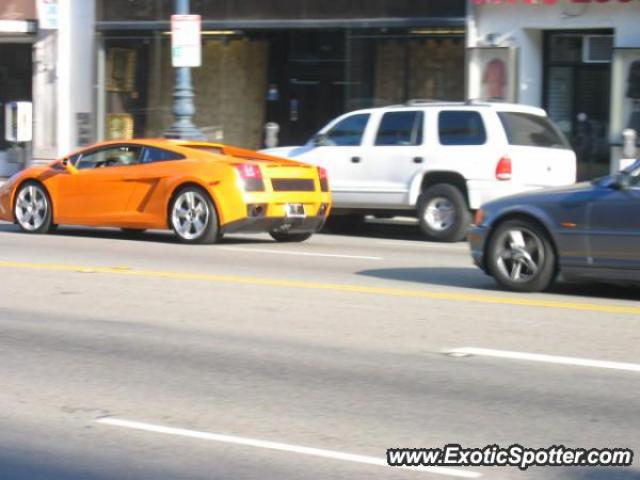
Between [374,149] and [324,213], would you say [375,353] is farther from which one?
[374,149]

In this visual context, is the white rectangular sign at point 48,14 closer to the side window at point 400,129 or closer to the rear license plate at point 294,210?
the side window at point 400,129

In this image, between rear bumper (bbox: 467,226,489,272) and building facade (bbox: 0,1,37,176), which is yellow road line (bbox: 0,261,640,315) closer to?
rear bumper (bbox: 467,226,489,272)

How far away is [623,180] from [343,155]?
8.20 metres

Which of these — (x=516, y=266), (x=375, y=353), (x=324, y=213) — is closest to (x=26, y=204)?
(x=324, y=213)

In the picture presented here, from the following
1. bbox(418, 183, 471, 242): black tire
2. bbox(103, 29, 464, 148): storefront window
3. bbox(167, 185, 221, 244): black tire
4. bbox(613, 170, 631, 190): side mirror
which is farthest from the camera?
bbox(103, 29, 464, 148): storefront window

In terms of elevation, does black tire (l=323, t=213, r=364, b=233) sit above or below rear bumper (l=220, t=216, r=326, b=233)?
below

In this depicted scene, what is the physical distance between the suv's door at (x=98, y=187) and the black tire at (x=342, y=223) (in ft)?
13.7

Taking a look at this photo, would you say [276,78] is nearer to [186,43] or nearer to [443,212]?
[186,43]

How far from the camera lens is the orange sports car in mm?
15422

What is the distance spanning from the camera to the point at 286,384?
7773mm

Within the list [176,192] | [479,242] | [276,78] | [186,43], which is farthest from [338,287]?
[276,78]

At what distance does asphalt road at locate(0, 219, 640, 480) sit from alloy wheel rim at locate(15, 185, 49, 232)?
→ 3.85 m

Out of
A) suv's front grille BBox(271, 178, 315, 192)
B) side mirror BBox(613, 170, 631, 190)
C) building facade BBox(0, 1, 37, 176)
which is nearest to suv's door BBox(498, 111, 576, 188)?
suv's front grille BBox(271, 178, 315, 192)

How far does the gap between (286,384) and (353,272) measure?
547 cm
